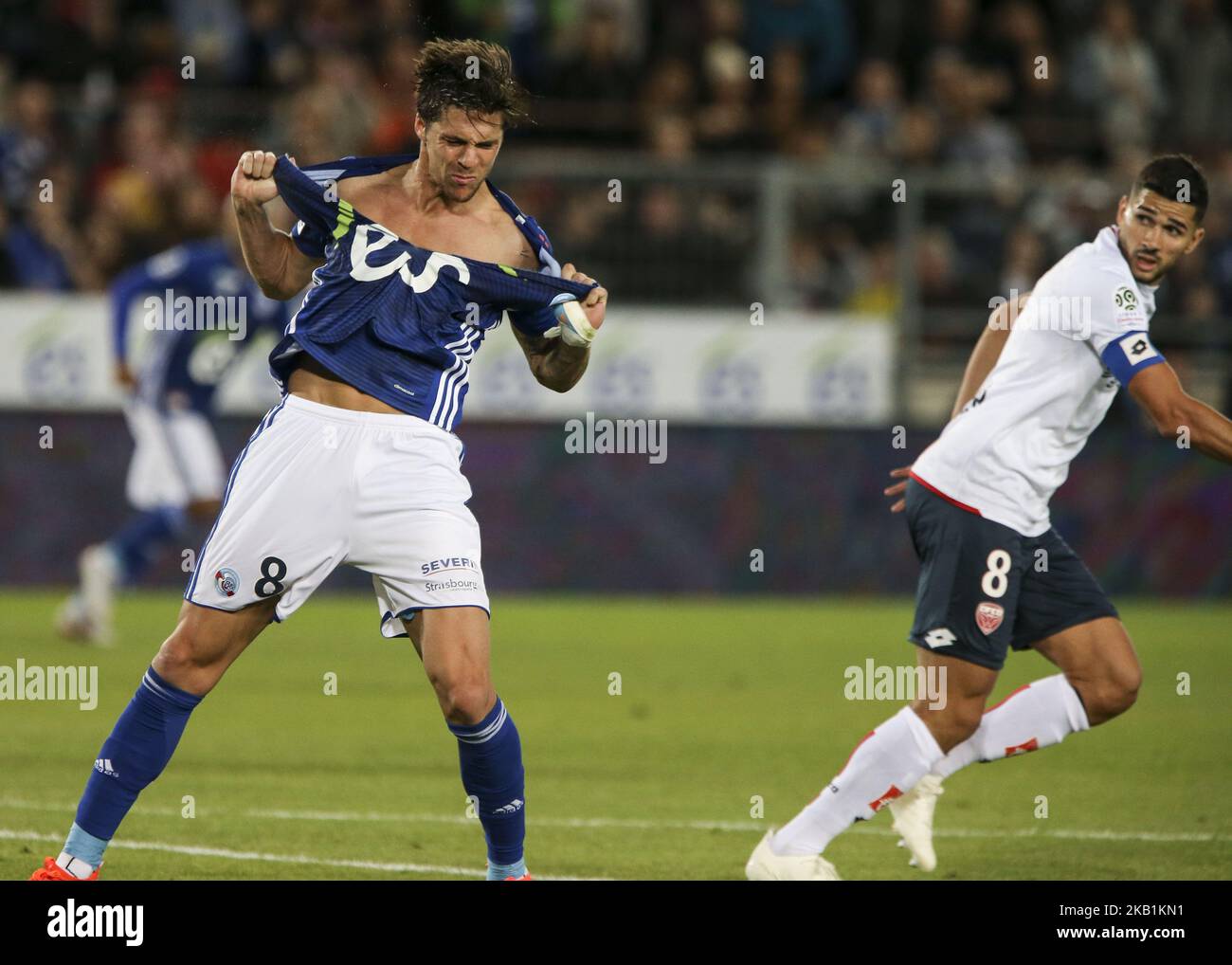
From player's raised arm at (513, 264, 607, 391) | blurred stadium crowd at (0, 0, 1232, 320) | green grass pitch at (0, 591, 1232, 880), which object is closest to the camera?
player's raised arm at (513, 264, 607, 391)

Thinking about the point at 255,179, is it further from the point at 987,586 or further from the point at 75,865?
the point at 987,586

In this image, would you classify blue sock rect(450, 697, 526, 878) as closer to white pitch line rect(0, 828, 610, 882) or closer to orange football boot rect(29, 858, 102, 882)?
white pitch line rect(0, 828, 610, 882)

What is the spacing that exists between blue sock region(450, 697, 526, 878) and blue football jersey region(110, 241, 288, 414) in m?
7.21

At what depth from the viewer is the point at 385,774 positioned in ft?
27.4

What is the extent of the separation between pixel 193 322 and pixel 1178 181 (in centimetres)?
775

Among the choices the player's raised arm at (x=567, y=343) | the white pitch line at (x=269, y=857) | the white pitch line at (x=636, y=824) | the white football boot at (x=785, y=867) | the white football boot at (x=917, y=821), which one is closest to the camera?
the player's raised arm at (x=567, y=343)

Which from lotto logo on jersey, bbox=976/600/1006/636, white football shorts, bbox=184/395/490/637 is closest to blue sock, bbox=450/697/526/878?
white football shorts, bbox=184/395/490/637

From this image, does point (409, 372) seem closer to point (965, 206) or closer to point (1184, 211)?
point (1184, 211)

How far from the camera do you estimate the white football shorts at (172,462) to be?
1248cm

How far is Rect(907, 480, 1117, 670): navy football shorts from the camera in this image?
622 cm

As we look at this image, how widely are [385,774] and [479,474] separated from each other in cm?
734

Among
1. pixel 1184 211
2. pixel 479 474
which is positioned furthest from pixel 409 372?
pixel 479 474

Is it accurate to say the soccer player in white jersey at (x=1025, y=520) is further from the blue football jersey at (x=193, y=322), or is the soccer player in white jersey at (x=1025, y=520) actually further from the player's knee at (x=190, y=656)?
the blue football jersey at (x=193, y=322)

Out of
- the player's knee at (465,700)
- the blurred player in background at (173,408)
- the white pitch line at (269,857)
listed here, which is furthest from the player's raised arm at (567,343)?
the blurred player in background at (173,408)
